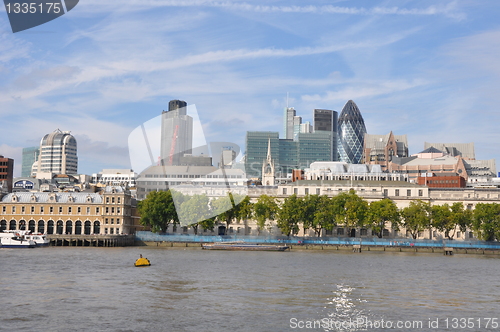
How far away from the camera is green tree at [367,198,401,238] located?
139 metres

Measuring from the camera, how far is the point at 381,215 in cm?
14012

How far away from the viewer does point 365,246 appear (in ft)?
435

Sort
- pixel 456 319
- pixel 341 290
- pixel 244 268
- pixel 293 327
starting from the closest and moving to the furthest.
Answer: pixel 293 327 → pixel 456 319 → pixel 341 290 → pixel 244 268

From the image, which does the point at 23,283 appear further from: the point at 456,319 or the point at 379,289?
the point at 456,319

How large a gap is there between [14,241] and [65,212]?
27.6 m

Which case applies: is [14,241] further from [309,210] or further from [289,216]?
[309,210]

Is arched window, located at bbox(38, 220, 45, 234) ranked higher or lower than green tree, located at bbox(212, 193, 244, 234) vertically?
lower

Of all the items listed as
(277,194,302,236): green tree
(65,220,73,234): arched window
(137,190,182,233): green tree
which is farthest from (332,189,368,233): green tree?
(65,220,73,234): arched window

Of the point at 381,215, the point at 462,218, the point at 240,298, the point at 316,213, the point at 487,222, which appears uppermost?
the point at 316,213

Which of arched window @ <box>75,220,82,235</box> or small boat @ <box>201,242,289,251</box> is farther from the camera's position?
arched window @ <box>75,220,82,235</box>

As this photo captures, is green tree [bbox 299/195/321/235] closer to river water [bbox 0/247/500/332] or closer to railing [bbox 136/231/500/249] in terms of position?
railing [bbox 136/231/500/249]

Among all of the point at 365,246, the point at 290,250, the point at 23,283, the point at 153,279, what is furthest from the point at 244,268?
the point at 365,246

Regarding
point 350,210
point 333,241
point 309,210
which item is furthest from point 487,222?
point 309,210

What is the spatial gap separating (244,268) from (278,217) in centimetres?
6717
